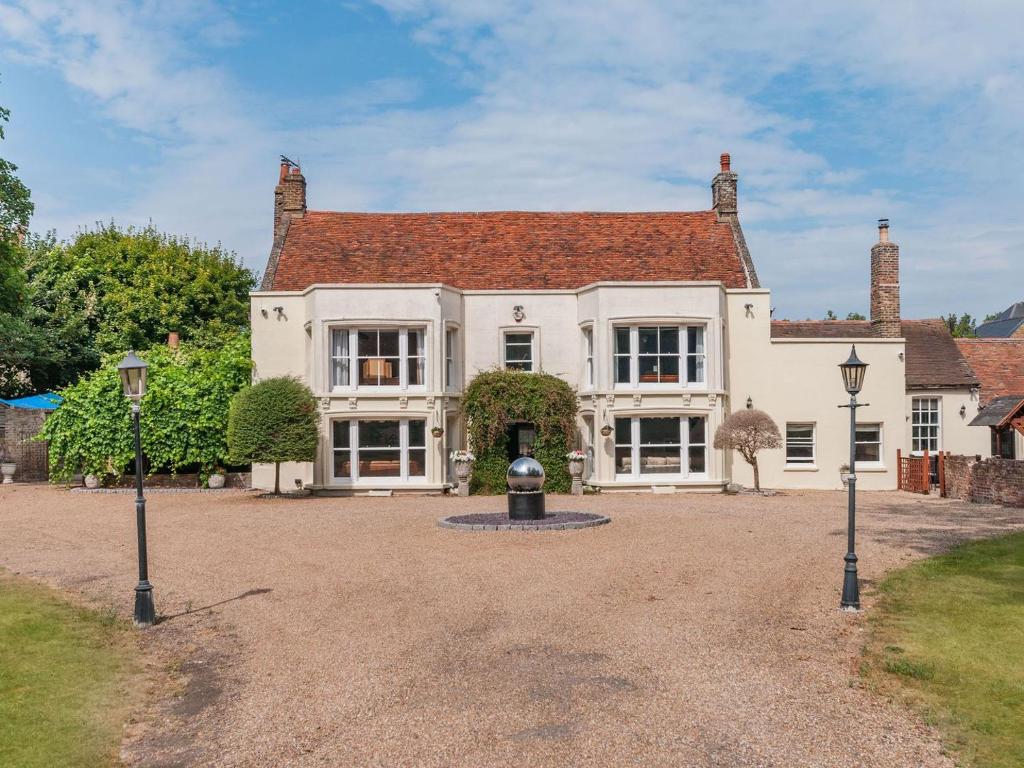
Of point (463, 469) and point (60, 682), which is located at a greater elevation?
point (463, 469)

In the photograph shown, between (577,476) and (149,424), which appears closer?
(577,476)

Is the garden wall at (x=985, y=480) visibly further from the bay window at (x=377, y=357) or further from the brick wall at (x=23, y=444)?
the brick wall at (x=23, y=444)

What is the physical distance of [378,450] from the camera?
1110 inches

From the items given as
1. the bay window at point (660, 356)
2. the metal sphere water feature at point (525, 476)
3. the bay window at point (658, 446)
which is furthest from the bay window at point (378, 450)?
the metal sphere water feature at point (525, 476)

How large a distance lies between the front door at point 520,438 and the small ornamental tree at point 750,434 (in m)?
5.68

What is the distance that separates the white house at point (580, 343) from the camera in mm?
27969

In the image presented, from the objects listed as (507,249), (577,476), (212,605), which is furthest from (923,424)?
(212,605)

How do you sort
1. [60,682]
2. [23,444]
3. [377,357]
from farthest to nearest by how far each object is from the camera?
[23,444], [377,357], [60,682]

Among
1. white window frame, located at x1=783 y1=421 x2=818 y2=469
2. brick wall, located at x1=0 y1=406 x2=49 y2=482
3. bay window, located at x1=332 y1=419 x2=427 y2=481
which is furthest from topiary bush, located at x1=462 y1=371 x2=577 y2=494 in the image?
brick wall, located at x1=0 y1=406 x2=49 y2=482

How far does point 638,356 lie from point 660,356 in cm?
69

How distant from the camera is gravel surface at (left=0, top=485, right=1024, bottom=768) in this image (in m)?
7.29

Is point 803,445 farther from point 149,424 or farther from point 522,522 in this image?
point 149,424

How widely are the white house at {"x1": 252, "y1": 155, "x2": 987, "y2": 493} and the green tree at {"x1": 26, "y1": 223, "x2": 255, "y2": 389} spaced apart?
11177 mm

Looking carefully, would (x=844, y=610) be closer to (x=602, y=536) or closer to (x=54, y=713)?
(x=602, y=536)
